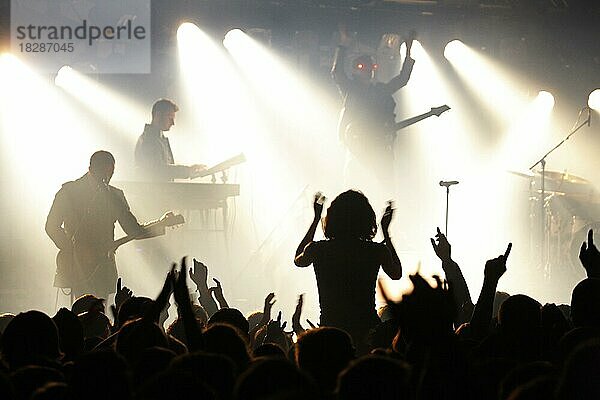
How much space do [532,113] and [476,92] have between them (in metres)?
0.94

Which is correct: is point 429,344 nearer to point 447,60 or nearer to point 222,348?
point 222,348

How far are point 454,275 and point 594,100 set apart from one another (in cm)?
965

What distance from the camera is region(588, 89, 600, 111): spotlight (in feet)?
43.8

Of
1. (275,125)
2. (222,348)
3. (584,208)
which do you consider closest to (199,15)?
(275,125)

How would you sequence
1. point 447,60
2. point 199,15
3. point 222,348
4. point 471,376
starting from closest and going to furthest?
point 471,376 → point 222,348 → point 199,15 → point 447,60

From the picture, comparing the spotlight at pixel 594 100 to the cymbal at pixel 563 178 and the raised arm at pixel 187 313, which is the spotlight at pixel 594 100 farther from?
the raised arm at pixel 187 313

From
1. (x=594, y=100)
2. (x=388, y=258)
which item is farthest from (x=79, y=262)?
(x=594, y=100)

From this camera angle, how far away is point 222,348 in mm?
2930

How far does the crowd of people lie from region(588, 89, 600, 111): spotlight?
9.65 metres

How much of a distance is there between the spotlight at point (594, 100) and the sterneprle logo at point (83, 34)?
656cm

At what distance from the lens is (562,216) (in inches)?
475

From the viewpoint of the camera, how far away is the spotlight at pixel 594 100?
1336 cm

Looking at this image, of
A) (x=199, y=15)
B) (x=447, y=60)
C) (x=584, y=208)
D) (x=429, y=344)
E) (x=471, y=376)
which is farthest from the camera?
(x=447, y=60)

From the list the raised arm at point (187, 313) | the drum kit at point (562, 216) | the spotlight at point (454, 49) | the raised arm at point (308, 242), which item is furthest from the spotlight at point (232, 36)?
the raised arm at point (187, 313)
